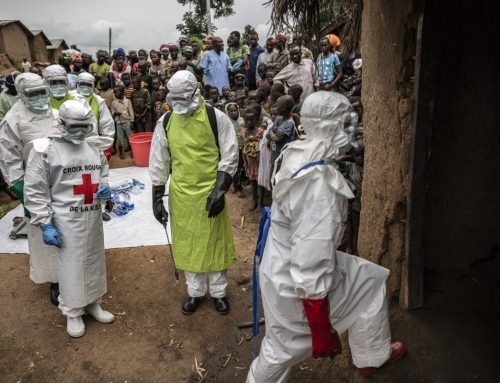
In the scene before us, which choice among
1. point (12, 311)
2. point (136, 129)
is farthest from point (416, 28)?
point (136, 129)

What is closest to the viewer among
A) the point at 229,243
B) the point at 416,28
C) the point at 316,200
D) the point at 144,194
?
the point at 316,200

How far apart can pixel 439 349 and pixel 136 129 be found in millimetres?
7617

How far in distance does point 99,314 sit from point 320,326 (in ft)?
7.83

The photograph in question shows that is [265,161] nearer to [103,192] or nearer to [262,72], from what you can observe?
[103,192]

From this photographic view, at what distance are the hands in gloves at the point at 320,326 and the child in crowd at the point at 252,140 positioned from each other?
3.79m

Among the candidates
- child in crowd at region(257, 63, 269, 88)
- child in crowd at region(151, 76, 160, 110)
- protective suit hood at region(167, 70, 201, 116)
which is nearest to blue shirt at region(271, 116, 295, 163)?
Result: protective suit hood at region(167, 70, 201, 116)

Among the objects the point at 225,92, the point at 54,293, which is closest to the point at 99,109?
the point at 54,293

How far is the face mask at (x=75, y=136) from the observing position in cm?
308

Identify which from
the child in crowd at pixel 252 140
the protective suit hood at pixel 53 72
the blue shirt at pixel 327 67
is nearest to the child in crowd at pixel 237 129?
the child in crowd at pixel 252 140

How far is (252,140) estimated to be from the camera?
18.0ft

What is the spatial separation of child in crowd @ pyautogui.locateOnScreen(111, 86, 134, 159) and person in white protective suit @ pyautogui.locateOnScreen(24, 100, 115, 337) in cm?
505

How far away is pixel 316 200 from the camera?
1.77 m

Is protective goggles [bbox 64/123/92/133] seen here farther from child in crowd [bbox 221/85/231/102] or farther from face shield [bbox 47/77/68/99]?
child in crowd [bbox 221/85/231/102]

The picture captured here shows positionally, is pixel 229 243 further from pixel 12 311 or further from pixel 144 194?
pixel 144 194
